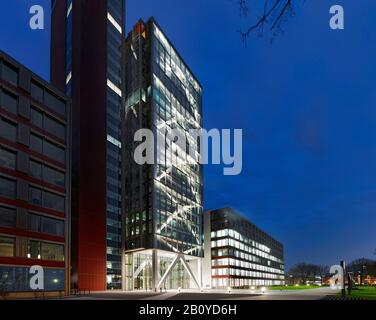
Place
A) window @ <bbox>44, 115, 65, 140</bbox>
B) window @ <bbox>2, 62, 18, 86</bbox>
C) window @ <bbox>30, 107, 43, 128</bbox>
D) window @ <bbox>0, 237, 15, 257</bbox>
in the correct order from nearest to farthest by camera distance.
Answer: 1. window @ <bbox>0, 237, 15, 257</bbox>
2. window @ <bbox>2, 62, 18, 86</bbox>
3. window @ <bbox>30, 107, 43, 128</bbox>
4. window @ <bbox>44, 115, 65, 140</bbox>

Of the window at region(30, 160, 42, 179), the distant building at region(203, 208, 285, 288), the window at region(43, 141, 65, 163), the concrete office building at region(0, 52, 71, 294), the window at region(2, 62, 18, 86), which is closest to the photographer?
the concrete office building at region(0, 52, 71, 294)

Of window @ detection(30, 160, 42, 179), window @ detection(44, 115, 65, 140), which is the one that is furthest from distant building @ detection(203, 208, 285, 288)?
window @ detection(30, 160, 42, 179)

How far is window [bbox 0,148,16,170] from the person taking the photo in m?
53.6

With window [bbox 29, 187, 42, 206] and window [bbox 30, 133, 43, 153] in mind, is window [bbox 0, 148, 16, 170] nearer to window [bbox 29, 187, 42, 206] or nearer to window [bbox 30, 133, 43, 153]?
window [bbox 30, 133, 43, 153]

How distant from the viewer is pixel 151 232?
89.3 m

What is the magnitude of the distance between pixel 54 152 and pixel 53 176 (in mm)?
3459

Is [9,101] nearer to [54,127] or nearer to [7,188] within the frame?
[54,127]

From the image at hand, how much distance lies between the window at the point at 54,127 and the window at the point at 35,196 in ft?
29.2

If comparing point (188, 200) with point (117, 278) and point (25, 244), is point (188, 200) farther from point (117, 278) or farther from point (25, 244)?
point (25, 244)

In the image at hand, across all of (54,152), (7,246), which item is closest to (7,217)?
(7,246)

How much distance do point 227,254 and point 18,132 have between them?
332ft

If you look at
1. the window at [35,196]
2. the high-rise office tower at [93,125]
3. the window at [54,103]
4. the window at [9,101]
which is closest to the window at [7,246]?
the window at [35,196]

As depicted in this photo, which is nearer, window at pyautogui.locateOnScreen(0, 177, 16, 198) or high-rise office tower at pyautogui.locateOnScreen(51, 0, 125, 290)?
window at pyautogui.locateOnScreen(0, 177, 16, 198)
